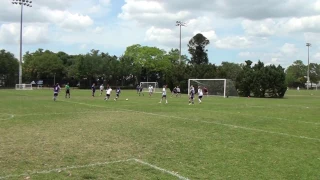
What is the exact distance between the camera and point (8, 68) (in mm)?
94562

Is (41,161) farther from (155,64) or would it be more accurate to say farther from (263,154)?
(155,64)

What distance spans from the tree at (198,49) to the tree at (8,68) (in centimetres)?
5140

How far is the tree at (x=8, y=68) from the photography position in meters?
93.4

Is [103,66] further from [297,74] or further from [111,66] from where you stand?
[297,74]

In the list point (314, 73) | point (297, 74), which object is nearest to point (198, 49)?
point (297, 74)

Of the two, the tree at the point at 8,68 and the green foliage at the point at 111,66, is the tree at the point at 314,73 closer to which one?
the green foliage at the point at 111,66

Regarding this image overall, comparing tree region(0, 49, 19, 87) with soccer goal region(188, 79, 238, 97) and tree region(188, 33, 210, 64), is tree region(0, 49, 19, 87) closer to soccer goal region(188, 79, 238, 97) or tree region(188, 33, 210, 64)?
tree region(188, 33, 210, 64)

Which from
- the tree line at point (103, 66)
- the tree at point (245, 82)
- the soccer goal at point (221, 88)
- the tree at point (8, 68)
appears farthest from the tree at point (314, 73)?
the tree at point (8, 68)

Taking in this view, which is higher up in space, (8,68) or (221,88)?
(8,68)

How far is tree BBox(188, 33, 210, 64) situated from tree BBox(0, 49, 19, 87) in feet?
169

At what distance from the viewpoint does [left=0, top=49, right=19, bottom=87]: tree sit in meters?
93.4

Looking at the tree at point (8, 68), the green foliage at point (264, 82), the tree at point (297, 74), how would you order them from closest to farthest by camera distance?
the green foliage at point (264, 82) < the tree at point (8, 68) < the tree at point (297, 74)

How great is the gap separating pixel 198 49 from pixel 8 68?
54.9 meters

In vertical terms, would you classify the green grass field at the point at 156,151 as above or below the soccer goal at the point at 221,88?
below
